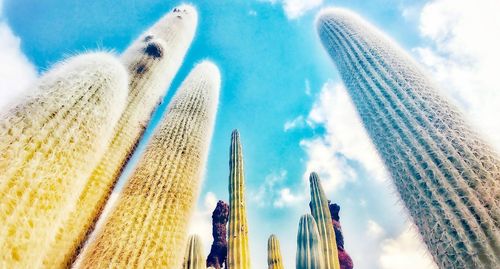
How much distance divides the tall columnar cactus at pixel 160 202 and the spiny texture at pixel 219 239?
8220mm

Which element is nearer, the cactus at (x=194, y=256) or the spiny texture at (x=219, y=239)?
the cactus at (x=194, y=256)

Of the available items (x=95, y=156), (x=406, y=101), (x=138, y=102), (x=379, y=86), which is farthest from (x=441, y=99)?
(x=95, y=156)

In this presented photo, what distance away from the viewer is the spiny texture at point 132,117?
1.76m

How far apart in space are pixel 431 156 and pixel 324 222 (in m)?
3.28

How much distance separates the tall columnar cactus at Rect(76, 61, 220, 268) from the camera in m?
1.75

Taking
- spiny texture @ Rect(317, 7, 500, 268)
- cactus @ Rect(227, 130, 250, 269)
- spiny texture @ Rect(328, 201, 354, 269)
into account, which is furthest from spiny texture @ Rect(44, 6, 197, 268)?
spiny texture @ Rect(328, 201, 354, 269)

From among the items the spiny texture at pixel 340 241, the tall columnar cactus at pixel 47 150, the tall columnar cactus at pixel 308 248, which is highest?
the spiny texture at pixel 340 241

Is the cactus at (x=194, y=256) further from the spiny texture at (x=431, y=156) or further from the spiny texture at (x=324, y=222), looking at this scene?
the spiny texture at (x=431, y=156)

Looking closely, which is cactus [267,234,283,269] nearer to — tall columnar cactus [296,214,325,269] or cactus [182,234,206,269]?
tall columnar cactus [296,214,325,269]

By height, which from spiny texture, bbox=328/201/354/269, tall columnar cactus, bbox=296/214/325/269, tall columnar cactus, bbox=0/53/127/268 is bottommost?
tall columnar cactus, bbox=0/53/127/268

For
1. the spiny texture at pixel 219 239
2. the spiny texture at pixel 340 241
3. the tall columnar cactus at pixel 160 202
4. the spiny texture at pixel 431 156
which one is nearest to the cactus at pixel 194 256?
the tall columnar cactus at pixel 160 202

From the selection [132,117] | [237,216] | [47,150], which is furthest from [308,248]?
[47,150]

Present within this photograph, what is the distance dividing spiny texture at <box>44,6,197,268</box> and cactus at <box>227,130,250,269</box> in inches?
101

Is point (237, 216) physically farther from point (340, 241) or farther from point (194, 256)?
point (340, 241)
